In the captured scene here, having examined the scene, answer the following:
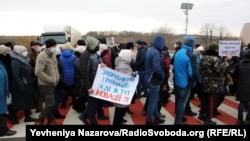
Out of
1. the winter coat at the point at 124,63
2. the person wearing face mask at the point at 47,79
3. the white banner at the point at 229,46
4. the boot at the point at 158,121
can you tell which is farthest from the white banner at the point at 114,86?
the white banner at the point at 229,46

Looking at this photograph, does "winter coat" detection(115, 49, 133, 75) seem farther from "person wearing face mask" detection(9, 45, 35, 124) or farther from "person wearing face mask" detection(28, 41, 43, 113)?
"person wearing face mask" detection(28, 41, 43, 113)

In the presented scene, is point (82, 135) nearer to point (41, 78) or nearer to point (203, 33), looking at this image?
point (41, 78)

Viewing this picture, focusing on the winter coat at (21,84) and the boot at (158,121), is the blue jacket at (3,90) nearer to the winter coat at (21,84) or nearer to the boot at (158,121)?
the winter coat at (21,84)

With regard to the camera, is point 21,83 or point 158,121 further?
point 158,121

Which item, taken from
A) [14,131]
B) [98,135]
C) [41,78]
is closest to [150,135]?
[98,135]

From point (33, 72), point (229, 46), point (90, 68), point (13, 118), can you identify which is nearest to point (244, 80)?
point (229, 46)

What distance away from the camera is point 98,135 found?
4551 mm

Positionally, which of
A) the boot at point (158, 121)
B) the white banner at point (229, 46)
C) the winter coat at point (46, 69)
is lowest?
the boot at point (158, 121)

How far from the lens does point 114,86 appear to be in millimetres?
6656

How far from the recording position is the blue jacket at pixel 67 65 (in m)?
8.33

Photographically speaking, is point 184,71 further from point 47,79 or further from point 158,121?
point 47,79

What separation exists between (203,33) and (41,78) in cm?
4792

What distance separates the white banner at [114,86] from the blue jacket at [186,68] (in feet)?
3.09

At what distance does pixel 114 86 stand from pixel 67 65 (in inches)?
86.5
